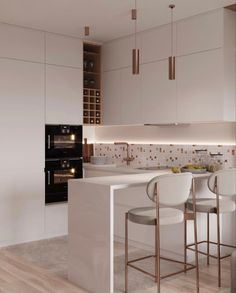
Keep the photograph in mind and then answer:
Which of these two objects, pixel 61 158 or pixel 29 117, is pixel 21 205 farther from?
pixel 29 117

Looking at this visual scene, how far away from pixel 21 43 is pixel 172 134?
7.38 ft

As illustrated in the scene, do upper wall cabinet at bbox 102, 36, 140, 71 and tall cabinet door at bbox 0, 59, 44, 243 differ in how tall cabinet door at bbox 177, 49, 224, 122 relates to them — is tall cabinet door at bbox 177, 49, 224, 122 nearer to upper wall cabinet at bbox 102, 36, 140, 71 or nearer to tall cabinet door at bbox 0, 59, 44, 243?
upper wall cabinet at bbox 102, 36, 140, 71

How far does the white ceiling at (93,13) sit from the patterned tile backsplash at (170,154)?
1.57 m

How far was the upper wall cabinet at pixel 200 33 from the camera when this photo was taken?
445cm

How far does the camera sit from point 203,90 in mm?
4637

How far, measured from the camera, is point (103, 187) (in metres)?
3.37

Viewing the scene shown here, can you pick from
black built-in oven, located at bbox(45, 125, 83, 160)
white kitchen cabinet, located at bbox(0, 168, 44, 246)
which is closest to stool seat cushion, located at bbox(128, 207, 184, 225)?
white kitchen cabinet, located at bbox(0, 168, 44, 246)

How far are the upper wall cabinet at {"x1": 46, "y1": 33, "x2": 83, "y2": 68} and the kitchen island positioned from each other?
2.33 meters

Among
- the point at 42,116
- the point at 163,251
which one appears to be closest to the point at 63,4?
the point at 42,116

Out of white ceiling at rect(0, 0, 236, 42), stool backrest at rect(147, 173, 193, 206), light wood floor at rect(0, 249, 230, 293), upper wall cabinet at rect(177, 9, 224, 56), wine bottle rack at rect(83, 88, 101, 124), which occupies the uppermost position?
white ceiling at rect(0, 0, 236, 42)

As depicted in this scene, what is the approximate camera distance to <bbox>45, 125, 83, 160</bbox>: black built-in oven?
213 inches

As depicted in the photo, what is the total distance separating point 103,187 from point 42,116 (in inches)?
89.1

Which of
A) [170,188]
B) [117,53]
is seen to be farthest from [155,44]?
[170,188]

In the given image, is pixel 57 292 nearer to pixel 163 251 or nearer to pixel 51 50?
pixel 163 251
